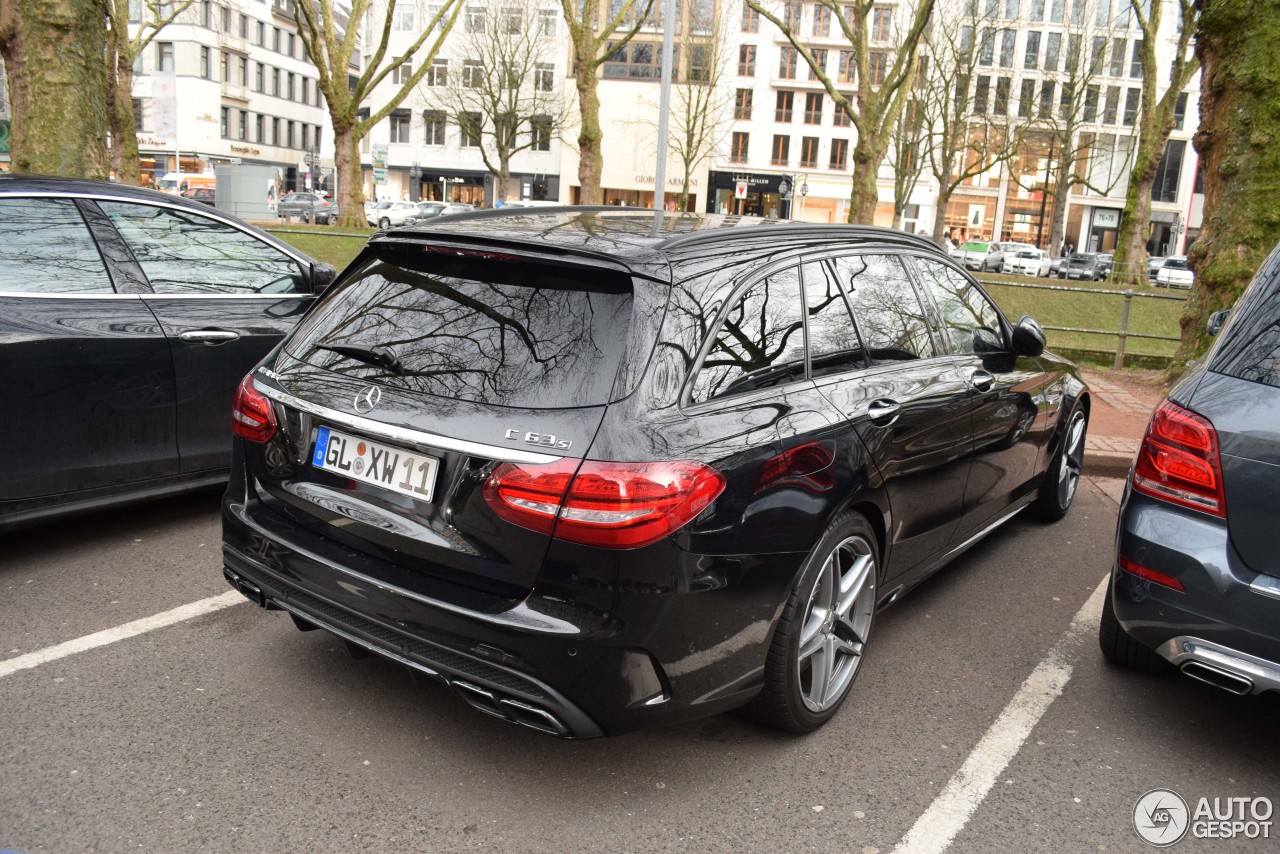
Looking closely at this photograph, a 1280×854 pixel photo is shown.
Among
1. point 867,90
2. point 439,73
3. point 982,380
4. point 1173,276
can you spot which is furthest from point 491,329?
point 439,73

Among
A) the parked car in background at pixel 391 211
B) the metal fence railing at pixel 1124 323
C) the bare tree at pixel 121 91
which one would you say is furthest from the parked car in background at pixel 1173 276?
the bare tree at pixel 121 91

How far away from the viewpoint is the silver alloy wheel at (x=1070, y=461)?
599 centimetres

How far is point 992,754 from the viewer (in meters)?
3.43

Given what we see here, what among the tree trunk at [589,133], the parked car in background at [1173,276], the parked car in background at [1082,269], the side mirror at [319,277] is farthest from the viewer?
the parked car in background at [1082,269]

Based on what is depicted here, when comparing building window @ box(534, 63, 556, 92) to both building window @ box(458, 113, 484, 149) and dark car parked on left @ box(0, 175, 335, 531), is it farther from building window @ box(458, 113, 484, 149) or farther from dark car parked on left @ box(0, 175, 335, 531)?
dark car parked on left @ box(0, 175, 335, 531)

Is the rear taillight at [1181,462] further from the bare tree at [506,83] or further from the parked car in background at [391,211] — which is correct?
the bare tree at [506,83]

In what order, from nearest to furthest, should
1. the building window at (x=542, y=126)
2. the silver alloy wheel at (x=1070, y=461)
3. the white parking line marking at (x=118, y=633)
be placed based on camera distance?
1. the white parking line marking at (x=118, y=633)
2. the silver alloy wheel at (x=1070, y=461)
3. the building window at (x=542, y=126)

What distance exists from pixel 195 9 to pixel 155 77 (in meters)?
5.17

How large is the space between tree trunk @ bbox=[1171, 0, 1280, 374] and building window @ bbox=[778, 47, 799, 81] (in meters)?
63.1

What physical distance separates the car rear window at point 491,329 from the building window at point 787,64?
7092 centimetres

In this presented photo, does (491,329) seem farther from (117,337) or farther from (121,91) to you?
(121,91)

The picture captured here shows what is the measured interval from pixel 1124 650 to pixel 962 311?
159 centimetres

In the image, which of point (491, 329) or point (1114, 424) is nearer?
point (491, 329)

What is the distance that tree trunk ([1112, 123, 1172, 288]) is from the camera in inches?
1057
